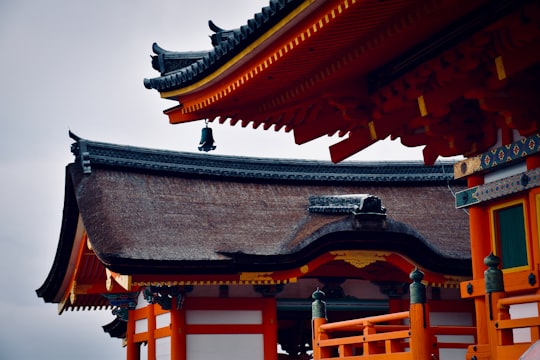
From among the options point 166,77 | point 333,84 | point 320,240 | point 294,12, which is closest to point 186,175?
point 320,240

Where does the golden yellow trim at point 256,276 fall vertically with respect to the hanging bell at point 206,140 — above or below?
below

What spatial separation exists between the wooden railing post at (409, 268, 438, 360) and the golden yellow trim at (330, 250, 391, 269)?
7.94 metres

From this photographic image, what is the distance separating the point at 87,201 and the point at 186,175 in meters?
2.52

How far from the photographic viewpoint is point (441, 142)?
9.65 meters

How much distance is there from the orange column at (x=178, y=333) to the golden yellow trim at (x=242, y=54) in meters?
6.61

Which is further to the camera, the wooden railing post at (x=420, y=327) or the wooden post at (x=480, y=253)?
the wooden post at (x=480, y=253)

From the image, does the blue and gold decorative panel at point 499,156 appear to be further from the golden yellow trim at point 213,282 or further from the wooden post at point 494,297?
the golden yellow trim at point 213,282

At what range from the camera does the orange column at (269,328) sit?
667 inches

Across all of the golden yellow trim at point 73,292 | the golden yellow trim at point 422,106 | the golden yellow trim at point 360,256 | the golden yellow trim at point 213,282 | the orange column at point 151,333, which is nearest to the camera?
the golden yellow trim at point 422,106

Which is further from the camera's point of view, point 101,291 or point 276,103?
point 101,291

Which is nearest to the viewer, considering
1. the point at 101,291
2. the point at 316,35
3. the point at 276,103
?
the point at 316,35

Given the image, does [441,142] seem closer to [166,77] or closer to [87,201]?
[166,77]

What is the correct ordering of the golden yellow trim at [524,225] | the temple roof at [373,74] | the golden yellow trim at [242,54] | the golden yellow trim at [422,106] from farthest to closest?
1. the golden yellow trim at [422,106]
2. the golden yellow trim at [524,225]
3. the golden yellow trim at [242,54]
4. the temple roof at [373,74]

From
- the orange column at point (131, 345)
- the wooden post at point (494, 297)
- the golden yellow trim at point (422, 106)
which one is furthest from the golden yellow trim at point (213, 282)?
the wooden post at point (494, 297)
